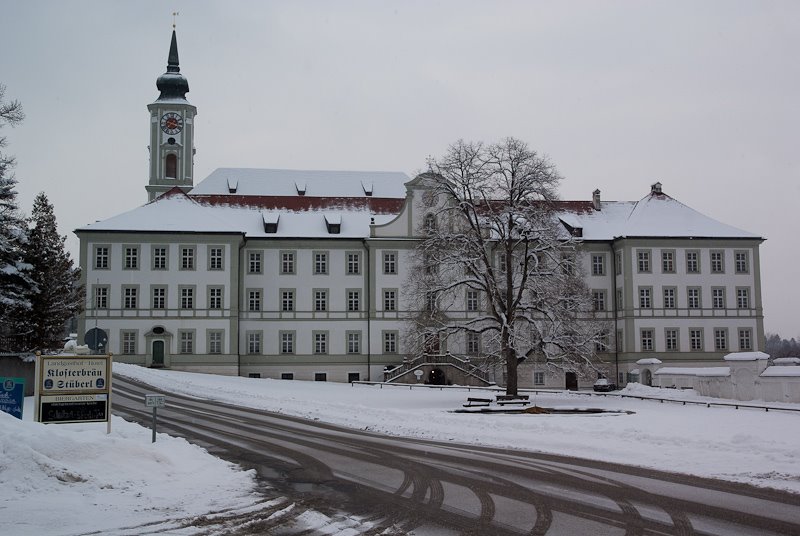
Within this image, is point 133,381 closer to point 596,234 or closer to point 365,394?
point 365,394

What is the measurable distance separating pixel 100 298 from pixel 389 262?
19275mm

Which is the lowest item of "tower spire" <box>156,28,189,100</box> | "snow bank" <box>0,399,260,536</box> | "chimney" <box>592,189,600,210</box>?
"snow bank" <box>0,399,260,536</box>

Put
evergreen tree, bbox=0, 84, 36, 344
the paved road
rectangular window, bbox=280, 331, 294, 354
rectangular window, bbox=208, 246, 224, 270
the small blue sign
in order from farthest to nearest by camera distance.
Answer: rectangular window, bbox=280, 331, 294, 354 < rectangular window, bbox=208, 246, 224, 270 < evergreen tree, bbox=0, 84, 36, 344 < the small blue sign < the paved road

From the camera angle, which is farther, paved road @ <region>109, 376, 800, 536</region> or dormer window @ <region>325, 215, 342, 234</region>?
dormer window @ <region>325, 215, 342, 234</region>

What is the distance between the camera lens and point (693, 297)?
5991 centimetres

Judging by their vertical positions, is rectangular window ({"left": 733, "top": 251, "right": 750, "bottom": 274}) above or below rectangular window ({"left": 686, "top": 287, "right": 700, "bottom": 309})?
above

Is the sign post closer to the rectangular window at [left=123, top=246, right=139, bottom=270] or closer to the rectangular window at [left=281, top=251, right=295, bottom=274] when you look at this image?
the rectangular window at [left=123, top=246, right=139, bottom=270]

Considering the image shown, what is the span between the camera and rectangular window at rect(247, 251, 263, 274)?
192 feet

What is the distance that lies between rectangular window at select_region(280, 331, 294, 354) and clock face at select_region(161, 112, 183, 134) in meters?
26.1

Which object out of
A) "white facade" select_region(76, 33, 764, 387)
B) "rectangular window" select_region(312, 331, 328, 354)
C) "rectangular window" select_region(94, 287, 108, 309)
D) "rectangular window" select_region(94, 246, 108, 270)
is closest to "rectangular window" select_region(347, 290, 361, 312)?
"white facade" select_region(76, 33, 764, 387)

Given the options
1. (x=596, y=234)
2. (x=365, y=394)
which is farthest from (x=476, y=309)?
(x=365, y=394)

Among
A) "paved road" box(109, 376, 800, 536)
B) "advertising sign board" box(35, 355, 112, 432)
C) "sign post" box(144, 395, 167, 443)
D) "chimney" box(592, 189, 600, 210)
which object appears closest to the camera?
"paved road" box(109, 376, 800, 536)

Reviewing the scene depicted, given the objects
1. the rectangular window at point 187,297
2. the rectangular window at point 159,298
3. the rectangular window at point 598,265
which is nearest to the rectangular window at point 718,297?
the rectangular window at point 598,265

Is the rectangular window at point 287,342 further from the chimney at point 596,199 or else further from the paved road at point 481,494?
the paved road at point 481,494
